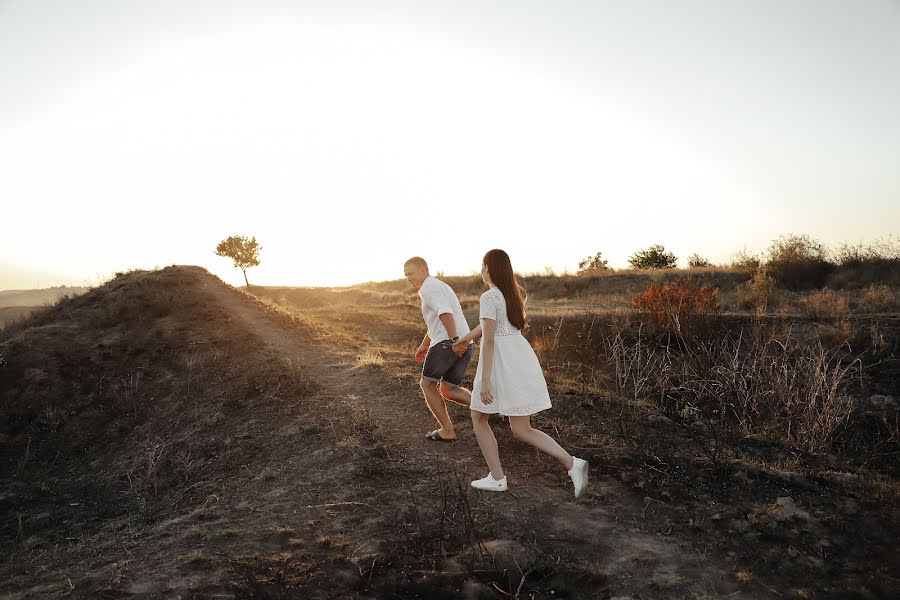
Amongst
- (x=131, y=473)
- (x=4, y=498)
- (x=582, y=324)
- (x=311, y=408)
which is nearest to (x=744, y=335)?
(x=582, y=324)

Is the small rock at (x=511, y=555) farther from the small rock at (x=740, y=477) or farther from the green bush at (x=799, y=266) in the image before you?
the green bush at (x=799, y=266)

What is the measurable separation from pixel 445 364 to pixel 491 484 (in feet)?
4.40

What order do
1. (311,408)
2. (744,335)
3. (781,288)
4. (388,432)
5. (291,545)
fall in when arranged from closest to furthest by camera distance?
(291,545) → (388,432) → (311,408) → (744,335) → (781,288)

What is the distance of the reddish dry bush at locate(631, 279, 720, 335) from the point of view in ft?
45.1

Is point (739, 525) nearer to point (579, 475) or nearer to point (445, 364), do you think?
point (579, 475)

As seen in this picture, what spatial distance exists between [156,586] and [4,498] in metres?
5.36

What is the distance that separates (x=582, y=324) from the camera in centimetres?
1548

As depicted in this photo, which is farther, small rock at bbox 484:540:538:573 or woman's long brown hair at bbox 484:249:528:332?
woman's long brown hair at bbox 484:249:528:332

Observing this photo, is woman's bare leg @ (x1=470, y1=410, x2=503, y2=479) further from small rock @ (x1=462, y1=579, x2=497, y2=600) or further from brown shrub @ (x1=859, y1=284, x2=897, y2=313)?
brown shrub @ (x1=859, y1=284, x2=897, y2=313)

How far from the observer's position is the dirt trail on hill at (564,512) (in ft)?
12.5

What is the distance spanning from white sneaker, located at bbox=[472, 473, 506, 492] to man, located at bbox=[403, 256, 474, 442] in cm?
112

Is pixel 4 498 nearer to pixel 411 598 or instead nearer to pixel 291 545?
pixel 291 545

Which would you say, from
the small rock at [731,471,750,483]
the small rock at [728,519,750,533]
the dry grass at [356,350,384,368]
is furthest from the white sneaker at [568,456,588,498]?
the dry grass at [356,350,384,368]

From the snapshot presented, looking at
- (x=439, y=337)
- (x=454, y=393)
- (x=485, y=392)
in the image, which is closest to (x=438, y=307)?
(x=439, y=337)
